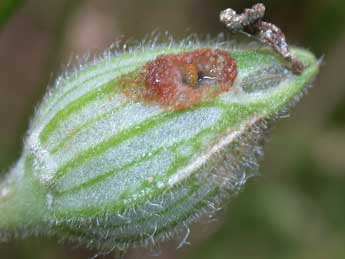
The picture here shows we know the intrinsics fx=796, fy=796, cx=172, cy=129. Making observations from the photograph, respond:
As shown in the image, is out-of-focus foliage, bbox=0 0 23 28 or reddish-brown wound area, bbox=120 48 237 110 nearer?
reddish-brown wound area, bbox=120 48 237 110

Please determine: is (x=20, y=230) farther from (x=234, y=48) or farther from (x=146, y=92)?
(x=234, y=48)

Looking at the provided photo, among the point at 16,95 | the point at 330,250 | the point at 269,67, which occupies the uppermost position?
the point at 16,95

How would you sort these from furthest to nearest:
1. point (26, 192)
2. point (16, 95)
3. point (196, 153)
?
point (16, 95) < point (26, 192) < point (196, 153)

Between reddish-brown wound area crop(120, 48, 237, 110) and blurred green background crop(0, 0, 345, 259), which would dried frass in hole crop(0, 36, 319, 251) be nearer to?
reddish-brown wound area crop(120, 48, 237, 110)

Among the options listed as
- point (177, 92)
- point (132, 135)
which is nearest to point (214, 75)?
point (177, 92)

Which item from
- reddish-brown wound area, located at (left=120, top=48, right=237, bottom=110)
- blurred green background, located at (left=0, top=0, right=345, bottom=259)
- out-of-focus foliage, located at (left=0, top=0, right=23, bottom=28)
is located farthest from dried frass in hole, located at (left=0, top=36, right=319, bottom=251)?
blurred green background, located at (left=0, top=0, right=345, bottom=259)

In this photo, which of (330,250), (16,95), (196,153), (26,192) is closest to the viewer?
(196,153)
